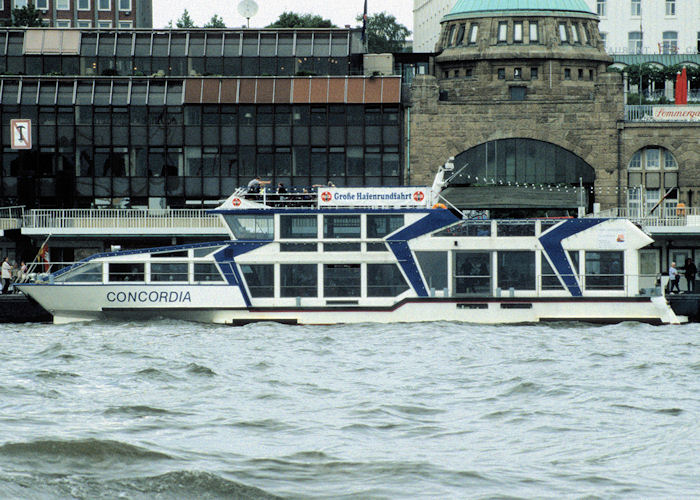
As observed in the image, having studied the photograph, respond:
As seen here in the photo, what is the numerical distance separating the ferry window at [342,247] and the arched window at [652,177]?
3488 centimetres

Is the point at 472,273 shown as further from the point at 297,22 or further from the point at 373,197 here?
the point at 297,22

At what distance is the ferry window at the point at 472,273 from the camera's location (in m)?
42.9

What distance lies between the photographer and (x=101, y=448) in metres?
18.4

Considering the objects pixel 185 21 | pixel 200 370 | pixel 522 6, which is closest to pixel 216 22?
pixel 185 21

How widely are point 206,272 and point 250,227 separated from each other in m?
2.12

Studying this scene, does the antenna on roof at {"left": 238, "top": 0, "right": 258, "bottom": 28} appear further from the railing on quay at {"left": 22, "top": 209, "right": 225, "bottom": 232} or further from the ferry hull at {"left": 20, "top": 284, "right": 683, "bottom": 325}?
the ferry hull at {"left": 20, "top": 284, "right": 683, "bottom": 325}

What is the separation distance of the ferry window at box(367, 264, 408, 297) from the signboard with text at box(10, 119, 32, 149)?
34.3m

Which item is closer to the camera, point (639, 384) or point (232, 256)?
point (639, 384)

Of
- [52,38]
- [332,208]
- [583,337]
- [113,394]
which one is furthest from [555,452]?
[52,38]

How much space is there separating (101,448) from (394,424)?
511 cm

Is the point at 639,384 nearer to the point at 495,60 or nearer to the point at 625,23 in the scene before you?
the point at 495,60

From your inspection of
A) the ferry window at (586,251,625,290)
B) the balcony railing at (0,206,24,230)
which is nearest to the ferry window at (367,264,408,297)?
the ferry window at (586,251,625,290)

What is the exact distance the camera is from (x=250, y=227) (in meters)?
42.8

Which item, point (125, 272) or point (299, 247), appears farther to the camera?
point (125, 272)
